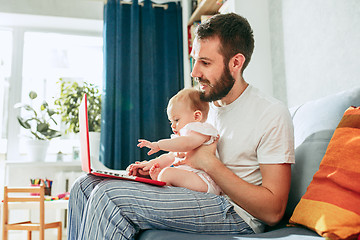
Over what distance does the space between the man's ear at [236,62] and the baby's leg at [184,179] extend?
0.42 meters

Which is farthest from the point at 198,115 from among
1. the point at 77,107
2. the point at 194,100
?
the point at 77,107

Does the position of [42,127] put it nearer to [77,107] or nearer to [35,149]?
[35,149]

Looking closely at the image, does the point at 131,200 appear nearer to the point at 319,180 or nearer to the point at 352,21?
the point at 319,180

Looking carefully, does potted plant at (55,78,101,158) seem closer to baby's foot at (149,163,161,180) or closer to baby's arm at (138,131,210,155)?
baby's foot at (149,163,161,180)

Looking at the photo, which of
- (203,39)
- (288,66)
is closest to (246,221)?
(203,39)

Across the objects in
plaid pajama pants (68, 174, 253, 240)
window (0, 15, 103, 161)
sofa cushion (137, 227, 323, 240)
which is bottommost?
sofa cushion (137, 227, 323, 240)

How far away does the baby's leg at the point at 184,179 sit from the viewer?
42.2 inches

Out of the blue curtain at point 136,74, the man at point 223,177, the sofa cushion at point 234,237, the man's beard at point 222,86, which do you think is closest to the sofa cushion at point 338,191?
the sofa cushion at point 234,237

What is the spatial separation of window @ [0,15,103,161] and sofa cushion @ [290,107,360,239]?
2811 millimetres

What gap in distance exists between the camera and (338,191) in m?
0.80

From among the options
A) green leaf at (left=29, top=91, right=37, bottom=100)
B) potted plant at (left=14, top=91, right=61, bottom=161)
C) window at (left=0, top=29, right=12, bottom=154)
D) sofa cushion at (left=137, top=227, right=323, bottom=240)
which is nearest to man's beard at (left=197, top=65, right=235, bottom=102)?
sofa cushion at (left=137, top=227, right=323, bottom=240)

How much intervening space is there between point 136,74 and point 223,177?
220 centimetres

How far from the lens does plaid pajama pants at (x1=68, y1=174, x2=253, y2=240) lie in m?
0.84

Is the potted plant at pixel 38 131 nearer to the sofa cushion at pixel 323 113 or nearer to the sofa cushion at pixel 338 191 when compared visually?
the sofa cushion at pixel 323 113
